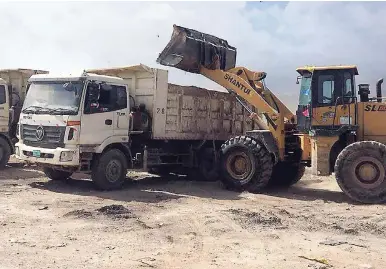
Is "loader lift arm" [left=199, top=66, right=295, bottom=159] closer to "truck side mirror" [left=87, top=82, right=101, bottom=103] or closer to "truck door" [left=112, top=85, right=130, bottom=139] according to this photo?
"truck door" [left=112, top=85, right=130, bottom=139]

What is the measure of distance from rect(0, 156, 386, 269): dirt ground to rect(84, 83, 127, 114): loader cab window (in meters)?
1.94

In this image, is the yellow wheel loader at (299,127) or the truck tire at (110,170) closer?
the yellow wheel loader at (299,127)

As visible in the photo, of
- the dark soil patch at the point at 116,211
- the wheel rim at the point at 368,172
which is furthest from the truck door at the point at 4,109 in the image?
the wheel rim at the point at 368,172

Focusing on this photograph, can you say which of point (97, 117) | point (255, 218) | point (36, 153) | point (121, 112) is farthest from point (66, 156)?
point (255, 218)

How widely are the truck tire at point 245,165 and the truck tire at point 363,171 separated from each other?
6.03 ft

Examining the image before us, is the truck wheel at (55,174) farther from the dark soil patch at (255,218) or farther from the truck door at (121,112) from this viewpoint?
the dark soil patch at (255,218)

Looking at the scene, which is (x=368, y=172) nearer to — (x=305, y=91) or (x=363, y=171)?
(x=363, y=171)

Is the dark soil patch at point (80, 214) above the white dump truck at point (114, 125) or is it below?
below

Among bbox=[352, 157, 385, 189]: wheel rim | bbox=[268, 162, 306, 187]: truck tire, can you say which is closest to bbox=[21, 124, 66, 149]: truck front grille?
bbox=[268, 162, 306, 187]: truck tire

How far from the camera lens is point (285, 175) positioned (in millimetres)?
13992

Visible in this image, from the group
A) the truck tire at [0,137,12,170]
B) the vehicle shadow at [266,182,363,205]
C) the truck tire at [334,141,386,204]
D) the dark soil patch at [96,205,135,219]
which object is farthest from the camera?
the truck tire at [0,137,12,170]

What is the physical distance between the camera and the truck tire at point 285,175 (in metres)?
13.8

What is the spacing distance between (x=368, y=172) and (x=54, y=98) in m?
7.18

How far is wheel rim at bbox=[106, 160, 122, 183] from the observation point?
12.0 metres
